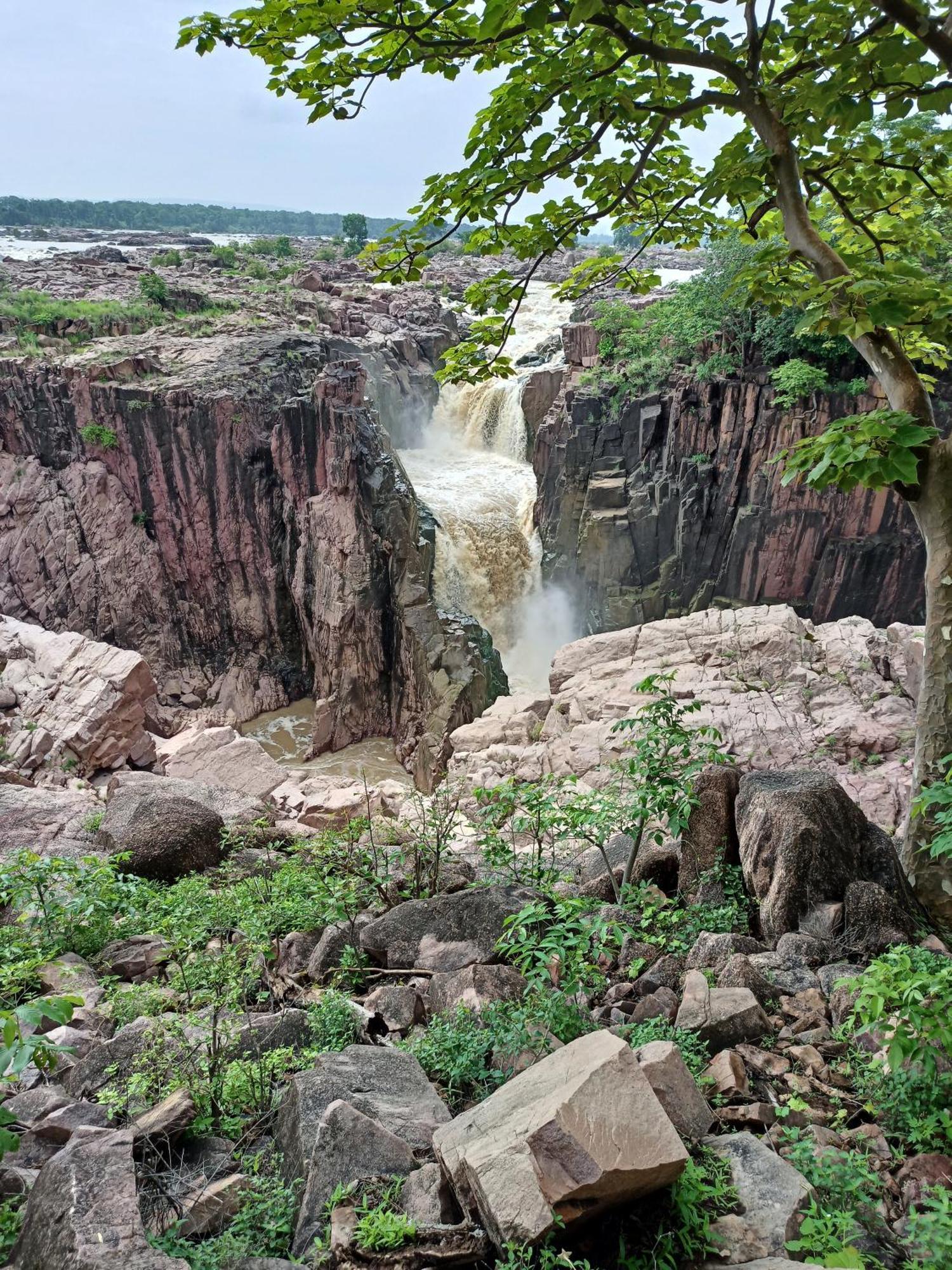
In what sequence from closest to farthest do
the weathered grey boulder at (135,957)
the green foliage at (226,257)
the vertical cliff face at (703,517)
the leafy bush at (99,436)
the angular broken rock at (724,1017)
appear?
the angular broken rock at (724,1017) → the weathered grey boulder at (135,957) → the vertical cliff face at (703,517) → the leafy bush at (99,436) → the green foliage at (226,257)

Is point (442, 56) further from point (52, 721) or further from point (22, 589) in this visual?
point (22, 589)

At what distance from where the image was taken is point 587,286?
475 cm

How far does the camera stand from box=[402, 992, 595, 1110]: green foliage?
304cm

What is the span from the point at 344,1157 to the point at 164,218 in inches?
3659

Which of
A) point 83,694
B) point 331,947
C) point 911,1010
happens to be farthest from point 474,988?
point 83,694

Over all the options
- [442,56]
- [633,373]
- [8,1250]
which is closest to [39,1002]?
[8,1250]

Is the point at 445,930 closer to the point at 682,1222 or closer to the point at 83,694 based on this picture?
the point at 682,1222

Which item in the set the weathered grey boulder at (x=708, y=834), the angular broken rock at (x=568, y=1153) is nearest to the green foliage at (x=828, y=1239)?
the angular broken rock at (x=568, y=1153)

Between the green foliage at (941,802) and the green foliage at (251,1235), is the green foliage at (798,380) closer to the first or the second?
the green foliage at (941,802)

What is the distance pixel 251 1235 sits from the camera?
236 centimetres

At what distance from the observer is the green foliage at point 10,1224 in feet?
7.38

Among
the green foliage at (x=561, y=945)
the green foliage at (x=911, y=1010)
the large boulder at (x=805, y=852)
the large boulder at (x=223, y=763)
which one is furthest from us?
the large boulder at (x=223, y=763)

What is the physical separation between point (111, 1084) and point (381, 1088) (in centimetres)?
125

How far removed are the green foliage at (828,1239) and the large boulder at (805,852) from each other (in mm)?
2245
